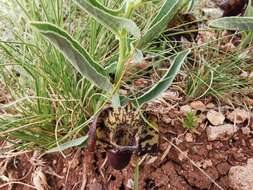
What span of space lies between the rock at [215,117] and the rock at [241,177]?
128 mm

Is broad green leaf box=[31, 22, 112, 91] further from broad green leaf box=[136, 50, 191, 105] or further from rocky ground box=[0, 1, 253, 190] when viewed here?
rocky ground box=[0, 1, 253, 190]

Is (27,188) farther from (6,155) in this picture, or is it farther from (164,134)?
(164,134)

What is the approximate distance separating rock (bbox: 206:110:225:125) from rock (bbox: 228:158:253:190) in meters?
0.13

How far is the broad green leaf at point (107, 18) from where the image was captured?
69 cm

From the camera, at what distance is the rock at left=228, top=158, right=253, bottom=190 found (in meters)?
0.90

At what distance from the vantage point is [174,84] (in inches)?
42.7

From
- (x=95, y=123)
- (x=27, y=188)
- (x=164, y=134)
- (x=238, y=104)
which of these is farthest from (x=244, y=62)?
(x=27, y=188)

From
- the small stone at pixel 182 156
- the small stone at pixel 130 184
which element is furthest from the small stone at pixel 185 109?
the small stone at pixel 130 184

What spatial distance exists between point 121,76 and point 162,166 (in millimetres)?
259

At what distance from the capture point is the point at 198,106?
1049mm

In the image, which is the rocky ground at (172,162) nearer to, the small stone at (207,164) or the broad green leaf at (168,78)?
the small stone at (207,164)

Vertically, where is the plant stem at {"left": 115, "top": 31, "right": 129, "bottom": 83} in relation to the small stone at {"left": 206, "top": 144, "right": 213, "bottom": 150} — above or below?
above

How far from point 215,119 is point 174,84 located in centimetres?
14

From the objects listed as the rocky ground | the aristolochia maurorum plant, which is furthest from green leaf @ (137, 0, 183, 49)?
the rocky ground
